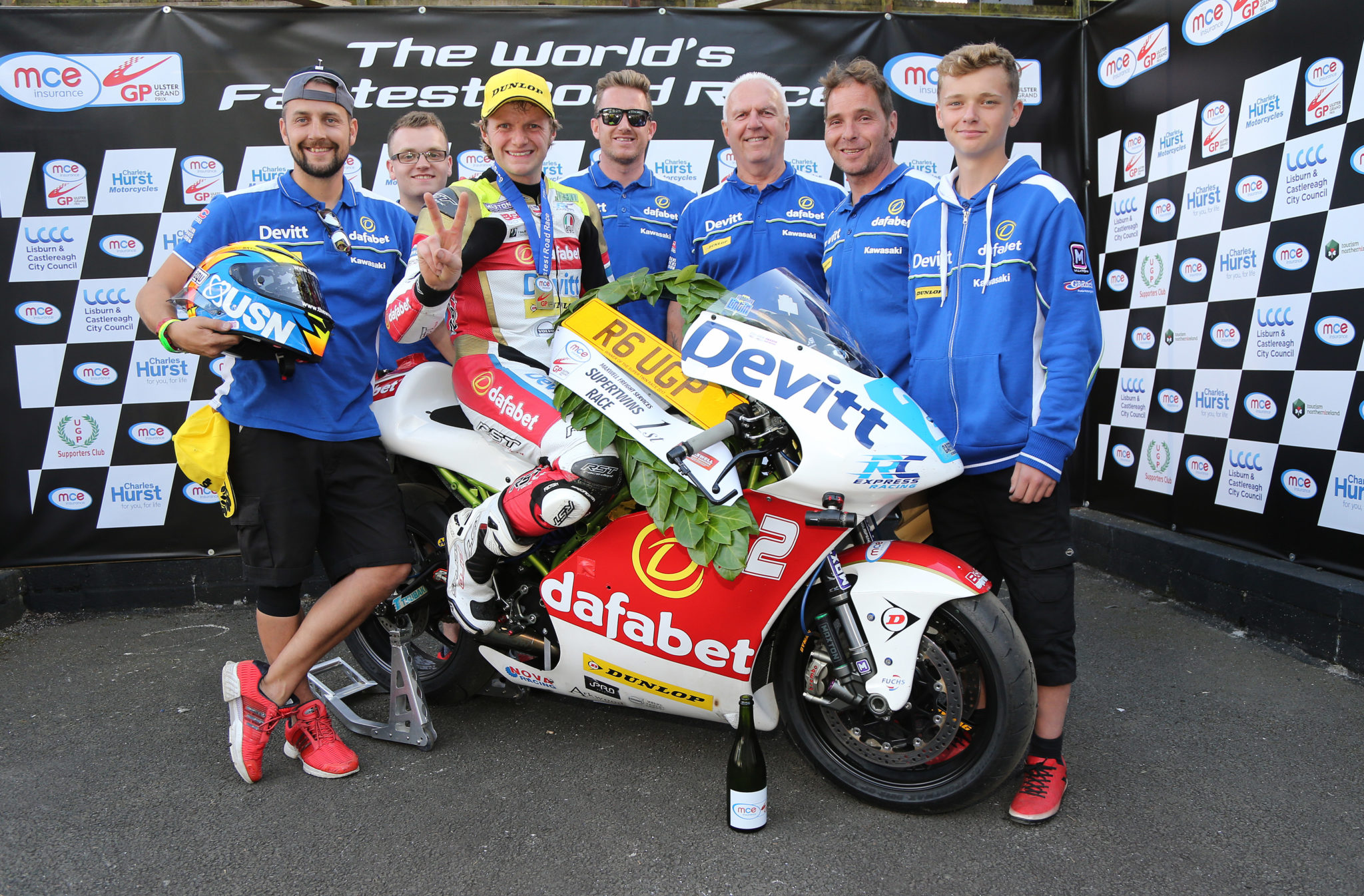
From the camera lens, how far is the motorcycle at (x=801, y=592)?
85.9 inches

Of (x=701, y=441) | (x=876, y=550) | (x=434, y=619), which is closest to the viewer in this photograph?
(x=701, y=441)

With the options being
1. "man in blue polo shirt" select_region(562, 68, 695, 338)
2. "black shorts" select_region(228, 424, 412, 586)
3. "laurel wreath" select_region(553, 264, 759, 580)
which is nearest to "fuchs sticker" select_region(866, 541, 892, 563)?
"laurel wreath" select_region(553, 264, 759, 580)

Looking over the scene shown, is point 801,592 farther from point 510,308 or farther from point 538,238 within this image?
point 538,238

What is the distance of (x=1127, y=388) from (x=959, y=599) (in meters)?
3.14

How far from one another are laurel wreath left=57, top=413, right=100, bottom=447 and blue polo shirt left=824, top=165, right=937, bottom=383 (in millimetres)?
3925

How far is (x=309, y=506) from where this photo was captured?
2.74 metres

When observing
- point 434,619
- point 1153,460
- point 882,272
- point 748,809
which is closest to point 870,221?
point 882,272

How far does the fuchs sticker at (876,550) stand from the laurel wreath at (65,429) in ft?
13.7

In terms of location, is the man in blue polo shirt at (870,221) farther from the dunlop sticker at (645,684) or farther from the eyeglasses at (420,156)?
the eyeglasses at (420,156)

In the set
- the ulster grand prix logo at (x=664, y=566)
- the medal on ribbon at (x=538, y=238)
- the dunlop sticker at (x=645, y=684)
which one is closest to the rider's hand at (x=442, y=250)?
the medal on ribbon at (x=538, y=238)

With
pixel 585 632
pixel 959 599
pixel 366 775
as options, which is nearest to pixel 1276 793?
pixel 959 599

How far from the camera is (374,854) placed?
224cm

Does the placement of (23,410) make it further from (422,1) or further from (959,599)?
(959,599)

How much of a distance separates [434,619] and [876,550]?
1.67 metres
